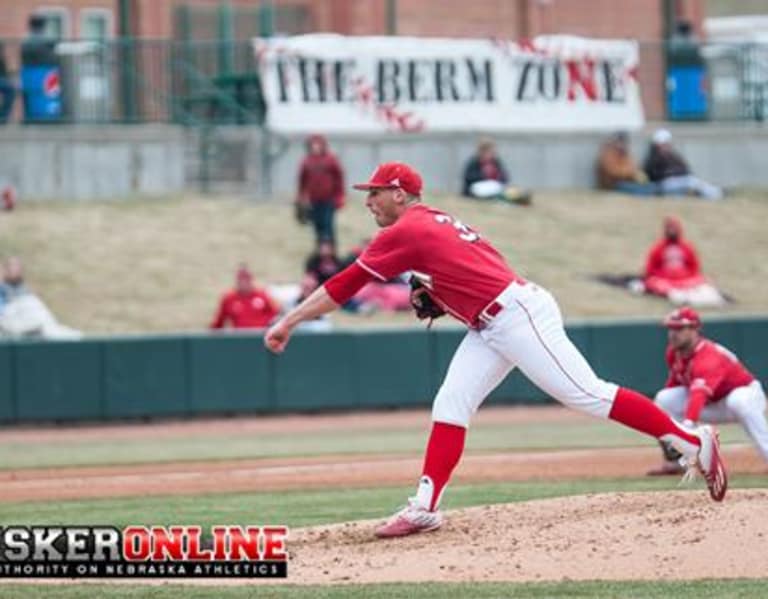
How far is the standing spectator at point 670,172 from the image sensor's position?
30.4 metres

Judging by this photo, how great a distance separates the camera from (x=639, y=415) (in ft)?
34.3

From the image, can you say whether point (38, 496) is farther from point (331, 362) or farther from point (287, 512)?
point (331, 362)

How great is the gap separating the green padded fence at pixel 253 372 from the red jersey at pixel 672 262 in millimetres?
3100

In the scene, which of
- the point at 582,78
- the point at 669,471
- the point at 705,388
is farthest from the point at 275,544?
the point at 582,78

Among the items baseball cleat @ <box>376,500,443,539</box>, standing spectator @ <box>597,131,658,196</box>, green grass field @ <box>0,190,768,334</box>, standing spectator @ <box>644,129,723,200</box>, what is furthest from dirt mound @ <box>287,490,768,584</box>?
standing spectator @ <box>597,131,658,196</box>

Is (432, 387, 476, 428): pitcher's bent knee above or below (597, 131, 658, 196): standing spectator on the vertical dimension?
above

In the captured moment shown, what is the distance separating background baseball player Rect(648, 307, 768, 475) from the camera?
14266 millimetres

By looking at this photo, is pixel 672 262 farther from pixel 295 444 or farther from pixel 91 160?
pixel 295 444

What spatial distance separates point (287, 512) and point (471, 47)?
17.5m

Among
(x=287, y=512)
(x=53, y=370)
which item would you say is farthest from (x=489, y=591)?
(x=53, y=370)

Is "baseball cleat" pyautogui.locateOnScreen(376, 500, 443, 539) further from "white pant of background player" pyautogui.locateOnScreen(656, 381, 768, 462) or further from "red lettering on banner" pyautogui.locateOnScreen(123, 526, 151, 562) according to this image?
"white pant of background player" pyautogui.locateOnScreen(656, 381, 768, 462)

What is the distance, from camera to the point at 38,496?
1405cm

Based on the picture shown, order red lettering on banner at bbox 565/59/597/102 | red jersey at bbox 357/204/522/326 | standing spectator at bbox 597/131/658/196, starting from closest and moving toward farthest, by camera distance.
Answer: red jersey at bbox 357/204/522/326, red lettering on banner at bbox 565/59/597/102, standing spectator at bbox 597/131/658/196

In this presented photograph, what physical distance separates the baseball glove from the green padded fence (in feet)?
35.9
